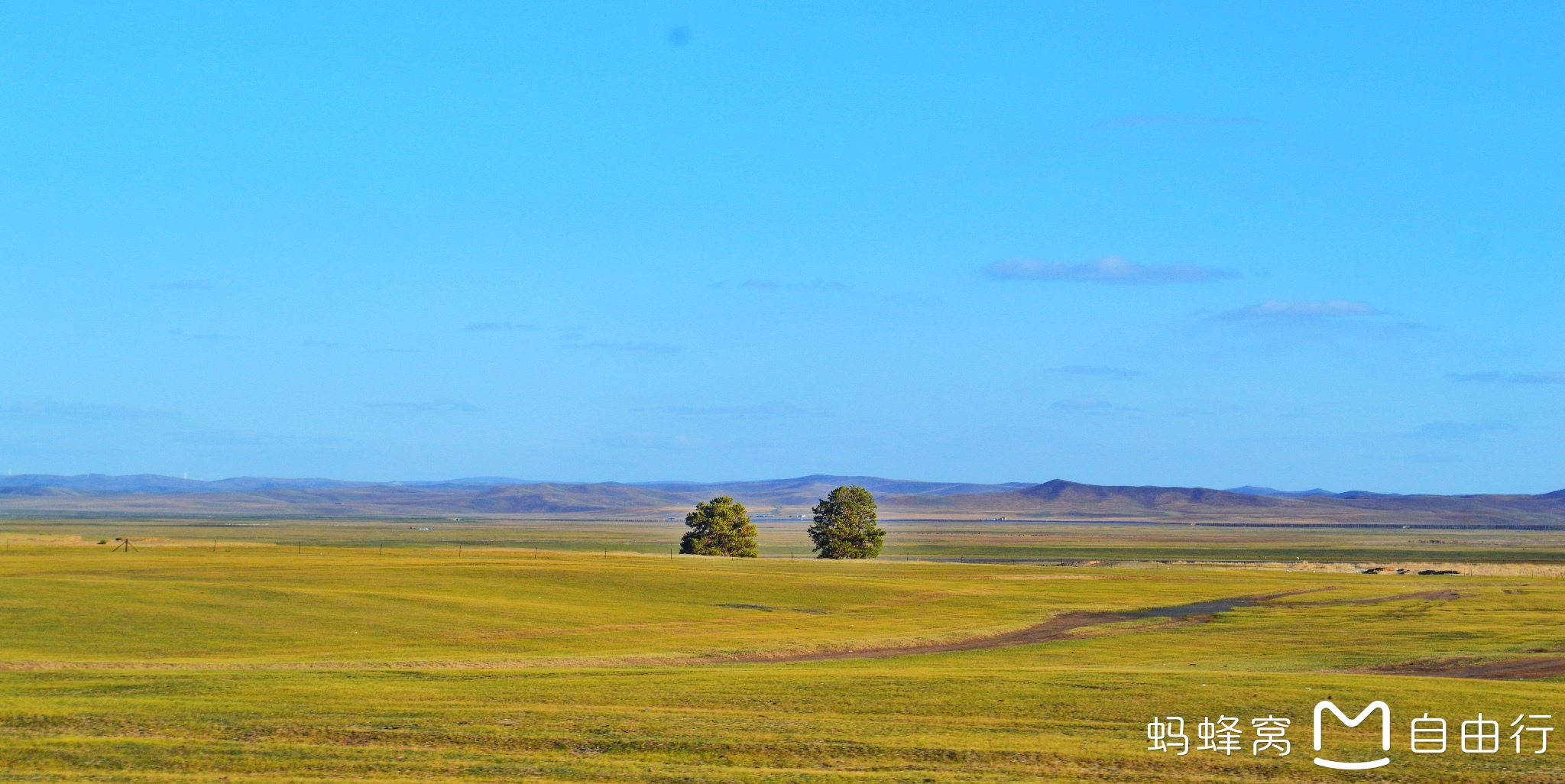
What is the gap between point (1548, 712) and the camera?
22.3 metres

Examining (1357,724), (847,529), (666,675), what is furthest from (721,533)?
(1357,724)

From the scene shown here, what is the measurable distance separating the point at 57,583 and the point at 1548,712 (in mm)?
51961

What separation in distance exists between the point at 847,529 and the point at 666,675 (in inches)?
3441

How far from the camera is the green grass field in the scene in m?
17.9

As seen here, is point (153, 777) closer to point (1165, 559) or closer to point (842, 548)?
point (842, 548)

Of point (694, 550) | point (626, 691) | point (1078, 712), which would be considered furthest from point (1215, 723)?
point (694, 550)

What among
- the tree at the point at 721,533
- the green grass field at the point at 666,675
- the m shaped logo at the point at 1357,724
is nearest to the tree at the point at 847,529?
the tree at the point at 721,533

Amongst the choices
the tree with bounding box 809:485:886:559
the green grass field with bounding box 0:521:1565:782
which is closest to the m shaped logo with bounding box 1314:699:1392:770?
the green grass field with bounding box 0:521:1565:782

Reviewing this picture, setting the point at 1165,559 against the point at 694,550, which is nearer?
the point at 694,550

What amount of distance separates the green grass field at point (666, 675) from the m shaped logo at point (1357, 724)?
0.25m

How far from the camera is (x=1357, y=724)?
21.5 meters

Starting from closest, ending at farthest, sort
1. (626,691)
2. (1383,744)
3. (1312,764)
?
(1312,764)
(1383,744)
(626,691)

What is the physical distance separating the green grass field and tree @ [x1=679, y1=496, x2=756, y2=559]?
3397cm

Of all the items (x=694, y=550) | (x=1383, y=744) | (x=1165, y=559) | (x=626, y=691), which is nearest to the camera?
(x=1383, y=744)
